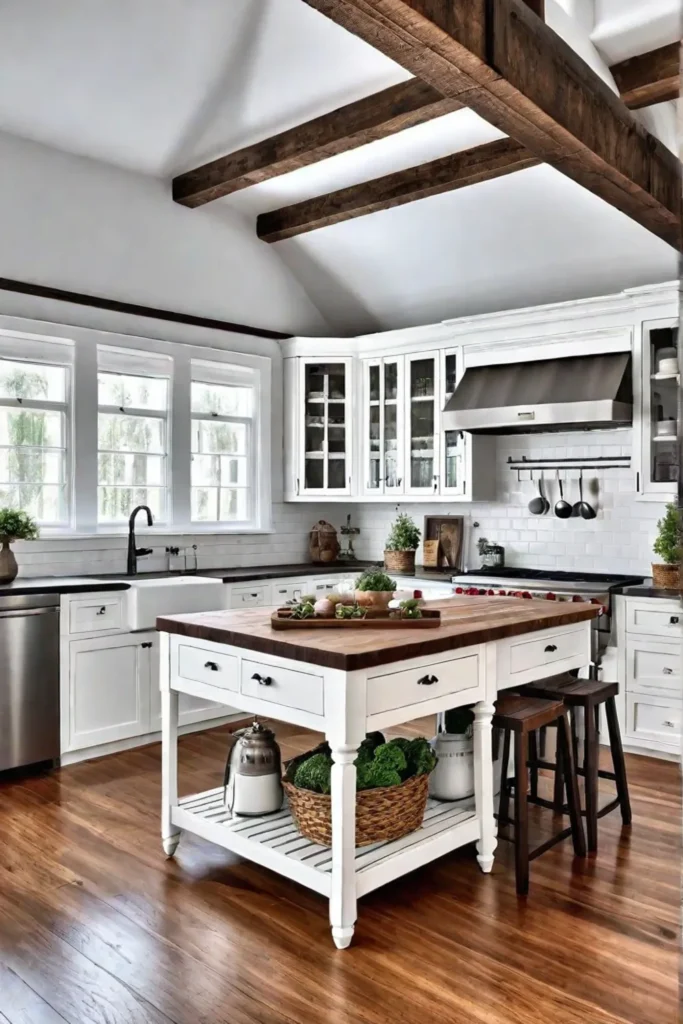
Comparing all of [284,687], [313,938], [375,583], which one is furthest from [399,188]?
[313,938]

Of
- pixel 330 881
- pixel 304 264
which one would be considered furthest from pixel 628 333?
pixel 330 881

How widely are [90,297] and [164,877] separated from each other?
3.79 meters

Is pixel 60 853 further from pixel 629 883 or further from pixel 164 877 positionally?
pixel 629 883

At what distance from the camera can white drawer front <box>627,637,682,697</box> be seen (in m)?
4.91

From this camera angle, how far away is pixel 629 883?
130 inches

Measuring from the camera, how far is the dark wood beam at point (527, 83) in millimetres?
2615

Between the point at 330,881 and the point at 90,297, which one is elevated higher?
the point at 90,297

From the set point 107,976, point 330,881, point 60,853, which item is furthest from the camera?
point 60,853

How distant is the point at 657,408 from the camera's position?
5.20 meters

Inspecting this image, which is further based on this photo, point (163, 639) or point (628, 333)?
point (628, 333)

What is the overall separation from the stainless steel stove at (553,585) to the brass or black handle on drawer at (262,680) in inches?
78.2

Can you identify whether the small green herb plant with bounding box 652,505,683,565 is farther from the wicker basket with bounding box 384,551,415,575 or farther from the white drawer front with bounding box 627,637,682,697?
the wicker basket with bounding box 384,551,415,575

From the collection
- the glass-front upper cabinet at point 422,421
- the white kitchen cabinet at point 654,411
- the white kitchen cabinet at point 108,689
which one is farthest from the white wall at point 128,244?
the white kitchen cabinet at point 654,411

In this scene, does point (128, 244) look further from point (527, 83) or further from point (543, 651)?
point (543, 651)
